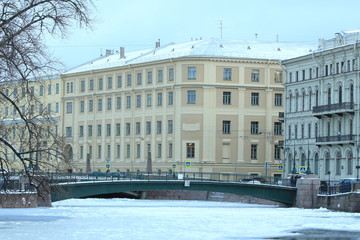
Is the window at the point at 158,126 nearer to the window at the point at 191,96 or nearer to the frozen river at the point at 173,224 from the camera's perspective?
the window at the point at 191,96

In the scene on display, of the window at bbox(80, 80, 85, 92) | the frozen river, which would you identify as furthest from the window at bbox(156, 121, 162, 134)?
the frozen river

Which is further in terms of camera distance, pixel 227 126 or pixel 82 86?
pixel 82 86

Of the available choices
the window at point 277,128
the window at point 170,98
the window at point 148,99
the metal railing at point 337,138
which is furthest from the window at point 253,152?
the metal railing at point 337,138

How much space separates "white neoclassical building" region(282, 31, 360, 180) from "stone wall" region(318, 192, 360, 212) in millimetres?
11773

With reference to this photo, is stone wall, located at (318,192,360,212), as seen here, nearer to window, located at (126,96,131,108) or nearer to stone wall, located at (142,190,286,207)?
stone wall, located at (142,190,286,207)

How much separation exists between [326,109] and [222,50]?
834 inches

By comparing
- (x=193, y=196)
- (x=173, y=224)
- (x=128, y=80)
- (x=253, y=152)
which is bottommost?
(x=173, y=224)

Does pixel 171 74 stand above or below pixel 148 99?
above

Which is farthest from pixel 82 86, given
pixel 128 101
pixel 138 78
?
pixel 138 78

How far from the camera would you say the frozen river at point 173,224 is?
46594 millimetres

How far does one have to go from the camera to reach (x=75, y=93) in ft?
415

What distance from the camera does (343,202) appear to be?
2687 inches

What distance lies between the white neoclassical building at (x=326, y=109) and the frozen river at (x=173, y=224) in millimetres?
20304

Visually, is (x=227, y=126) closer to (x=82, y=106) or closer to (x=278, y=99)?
(x=278, y=99)
